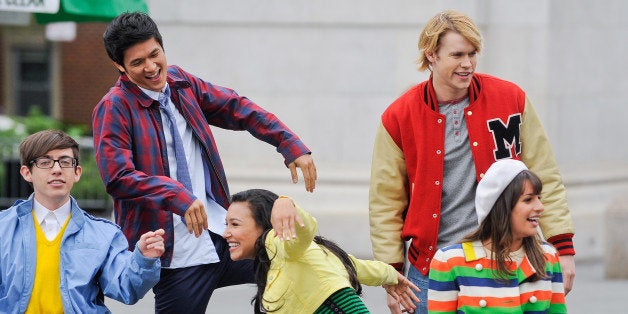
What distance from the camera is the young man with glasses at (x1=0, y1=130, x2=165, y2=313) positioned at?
4.68 m

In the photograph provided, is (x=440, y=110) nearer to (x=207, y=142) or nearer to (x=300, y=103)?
(x=207, y=142)

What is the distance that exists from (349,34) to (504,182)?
7073 mm

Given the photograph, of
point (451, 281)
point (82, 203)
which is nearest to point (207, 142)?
point (451, 281)

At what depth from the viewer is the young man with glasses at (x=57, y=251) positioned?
4676 millimetres

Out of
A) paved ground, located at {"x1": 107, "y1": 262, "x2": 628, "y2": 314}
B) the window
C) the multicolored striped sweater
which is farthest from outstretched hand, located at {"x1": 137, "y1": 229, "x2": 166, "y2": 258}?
the window

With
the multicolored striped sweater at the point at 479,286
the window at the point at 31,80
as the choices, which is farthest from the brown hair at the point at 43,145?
the window at the point at 31,80

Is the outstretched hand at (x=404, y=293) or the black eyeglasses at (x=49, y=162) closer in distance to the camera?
the black eyeglasses at (x=49, y=162)

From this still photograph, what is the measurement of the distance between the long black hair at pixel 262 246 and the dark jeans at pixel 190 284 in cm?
43

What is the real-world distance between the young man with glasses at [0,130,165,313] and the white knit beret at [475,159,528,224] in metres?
1.22

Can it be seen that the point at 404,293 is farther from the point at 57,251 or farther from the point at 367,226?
the point at 367,226

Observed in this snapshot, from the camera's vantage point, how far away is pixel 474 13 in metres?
11.6

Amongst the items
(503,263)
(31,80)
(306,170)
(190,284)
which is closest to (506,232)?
(503,263)

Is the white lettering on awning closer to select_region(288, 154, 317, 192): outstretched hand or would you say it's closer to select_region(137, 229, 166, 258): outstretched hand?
select_region(288, 154, 317, 192): outstretched hand

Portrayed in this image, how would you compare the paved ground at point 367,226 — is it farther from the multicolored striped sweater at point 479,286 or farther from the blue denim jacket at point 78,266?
the multicolored striped sweater at point 479,286
